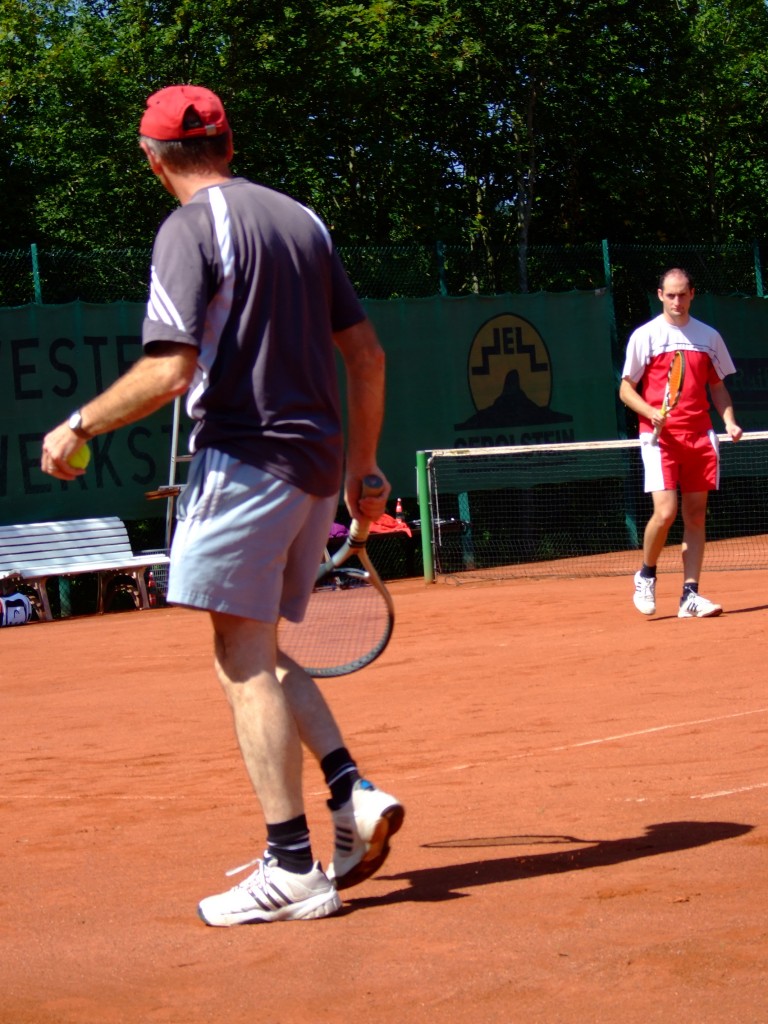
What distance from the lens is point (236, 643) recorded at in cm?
312

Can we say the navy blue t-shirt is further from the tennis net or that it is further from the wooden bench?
the tennis net

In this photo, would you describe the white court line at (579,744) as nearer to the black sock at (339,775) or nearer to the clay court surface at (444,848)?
the clay court surface at (444,848)

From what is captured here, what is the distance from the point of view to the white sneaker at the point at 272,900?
3.08 m

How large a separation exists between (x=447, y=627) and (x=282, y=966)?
6.17m

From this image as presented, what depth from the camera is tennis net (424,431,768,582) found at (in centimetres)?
1326

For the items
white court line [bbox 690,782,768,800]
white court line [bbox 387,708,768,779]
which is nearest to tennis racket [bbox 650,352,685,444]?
white court line [bbox 387,708,768,779]

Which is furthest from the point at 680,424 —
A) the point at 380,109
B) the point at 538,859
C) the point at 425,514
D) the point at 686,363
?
the point at 380,109

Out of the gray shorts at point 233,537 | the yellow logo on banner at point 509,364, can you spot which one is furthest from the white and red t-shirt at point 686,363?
the yellow logo on banner at point 509,364

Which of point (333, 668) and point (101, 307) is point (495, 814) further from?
point (101, 307)

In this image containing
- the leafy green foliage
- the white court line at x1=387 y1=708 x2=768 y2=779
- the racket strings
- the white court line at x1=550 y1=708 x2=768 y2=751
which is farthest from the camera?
the leafy green foliage

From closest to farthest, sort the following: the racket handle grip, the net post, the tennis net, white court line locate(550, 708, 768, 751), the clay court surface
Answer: the clay court surface → the racket handle grip → white court line locate(550, 708, 768, 751) → the net post → the tennis net

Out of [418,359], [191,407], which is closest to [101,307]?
→ [418,359]

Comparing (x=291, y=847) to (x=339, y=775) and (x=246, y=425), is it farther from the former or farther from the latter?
(x=246, y=425)

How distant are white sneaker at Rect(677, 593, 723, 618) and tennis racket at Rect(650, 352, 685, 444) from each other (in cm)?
Answer: 88
